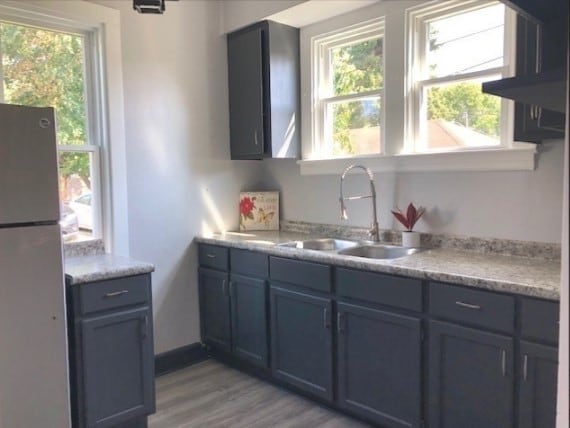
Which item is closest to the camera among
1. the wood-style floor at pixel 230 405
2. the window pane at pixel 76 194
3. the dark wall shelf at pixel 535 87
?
the dark wall shelf at pixel 535 87

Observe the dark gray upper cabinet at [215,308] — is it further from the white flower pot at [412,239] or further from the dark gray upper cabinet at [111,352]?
the white flower pot at [412,239]

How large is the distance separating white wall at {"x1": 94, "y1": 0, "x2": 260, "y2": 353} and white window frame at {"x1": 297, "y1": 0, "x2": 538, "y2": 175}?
0.64 m

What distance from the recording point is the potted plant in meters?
2.66

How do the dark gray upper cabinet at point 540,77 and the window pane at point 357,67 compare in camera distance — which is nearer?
the dark gray upper cabinet at point 540,77

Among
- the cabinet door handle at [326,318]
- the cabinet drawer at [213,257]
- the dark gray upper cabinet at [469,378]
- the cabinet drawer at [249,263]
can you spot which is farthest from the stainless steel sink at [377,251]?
the cabinet drawer at [213,257]

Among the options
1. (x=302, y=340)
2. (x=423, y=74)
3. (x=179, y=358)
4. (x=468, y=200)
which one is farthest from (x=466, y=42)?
(x=179, y=358)

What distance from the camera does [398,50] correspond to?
2.78m

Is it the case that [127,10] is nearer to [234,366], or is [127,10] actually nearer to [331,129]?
[331,129]

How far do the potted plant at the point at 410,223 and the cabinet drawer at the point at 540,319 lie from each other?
3.04 ft

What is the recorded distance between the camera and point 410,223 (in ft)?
8.82

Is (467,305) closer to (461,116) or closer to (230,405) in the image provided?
(461,116)

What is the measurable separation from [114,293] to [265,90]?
1685 millimetres

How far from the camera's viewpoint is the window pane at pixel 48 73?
2549 mm

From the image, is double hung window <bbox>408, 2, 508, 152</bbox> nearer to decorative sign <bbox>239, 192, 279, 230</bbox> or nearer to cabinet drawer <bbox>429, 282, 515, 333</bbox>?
cabinet drawer <bbox>429, 282, 515, 333</bbox>
